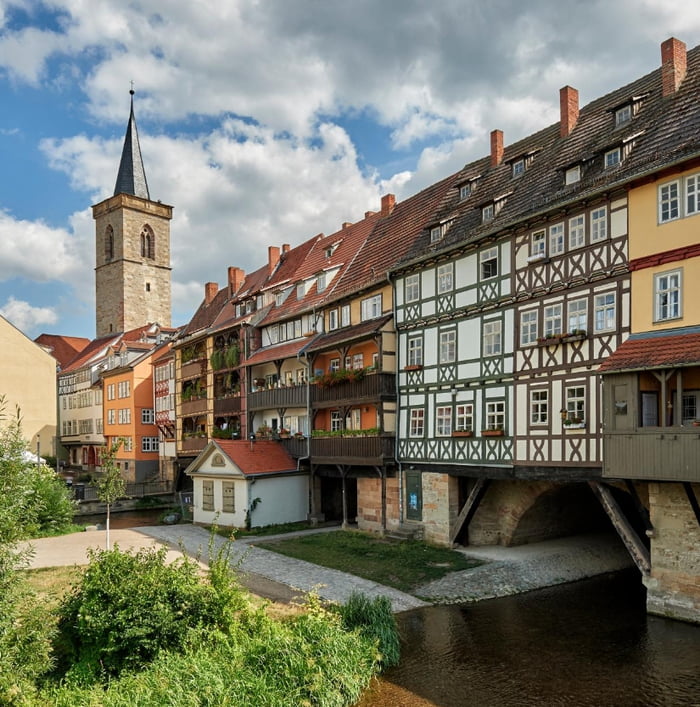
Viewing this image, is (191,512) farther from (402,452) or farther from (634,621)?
(634,621)

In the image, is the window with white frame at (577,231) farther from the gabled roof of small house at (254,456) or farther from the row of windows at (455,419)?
the gabled roof of small house at (254,456)

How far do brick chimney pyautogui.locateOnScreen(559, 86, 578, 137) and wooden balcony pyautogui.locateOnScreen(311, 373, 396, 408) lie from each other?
1029 centimetres

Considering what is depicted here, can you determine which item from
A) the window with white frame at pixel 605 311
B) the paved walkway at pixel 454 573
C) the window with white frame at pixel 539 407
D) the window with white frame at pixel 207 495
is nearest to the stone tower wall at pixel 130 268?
the window with white frame at pixel 207 495

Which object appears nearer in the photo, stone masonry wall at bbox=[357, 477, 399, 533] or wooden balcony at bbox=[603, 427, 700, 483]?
wooden balcony at bbox=[603, 427, 700, 483]

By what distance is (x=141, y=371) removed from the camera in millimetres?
50656

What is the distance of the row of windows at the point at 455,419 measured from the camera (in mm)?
20750

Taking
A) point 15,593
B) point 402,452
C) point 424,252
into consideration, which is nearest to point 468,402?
point 402,452

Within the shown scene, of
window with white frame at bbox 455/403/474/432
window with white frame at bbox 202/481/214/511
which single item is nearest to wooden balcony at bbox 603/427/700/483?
window with white frame at bbox 455/403/474/432

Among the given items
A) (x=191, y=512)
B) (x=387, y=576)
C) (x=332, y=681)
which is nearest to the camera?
(x=332, y=681)

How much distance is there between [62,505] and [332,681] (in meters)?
22.1

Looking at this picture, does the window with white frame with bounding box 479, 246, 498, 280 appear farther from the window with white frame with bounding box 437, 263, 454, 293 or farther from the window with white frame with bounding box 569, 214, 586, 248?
the window with white frame with bounding box 569, 214, 586, 248

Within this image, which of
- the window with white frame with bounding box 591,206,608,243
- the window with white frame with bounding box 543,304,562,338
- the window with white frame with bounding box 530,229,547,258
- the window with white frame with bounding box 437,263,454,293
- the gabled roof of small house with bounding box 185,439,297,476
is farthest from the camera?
the gabled roof of small house with bounding box 185,439,297,476

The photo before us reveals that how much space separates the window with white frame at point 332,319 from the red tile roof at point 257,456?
621 centimetres

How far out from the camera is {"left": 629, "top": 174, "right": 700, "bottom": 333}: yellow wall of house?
15.5m
